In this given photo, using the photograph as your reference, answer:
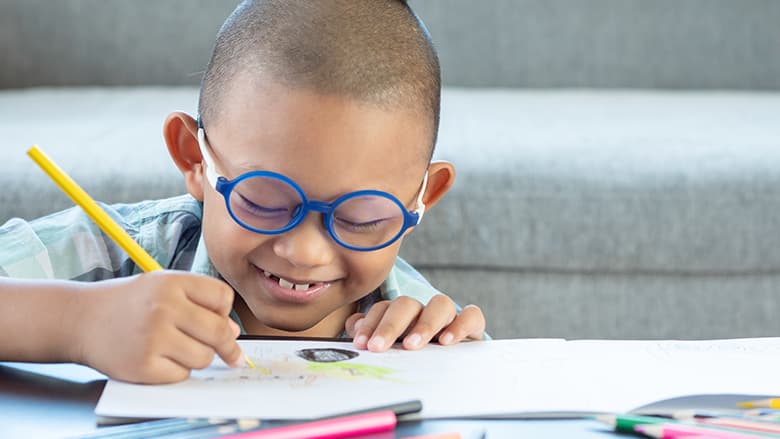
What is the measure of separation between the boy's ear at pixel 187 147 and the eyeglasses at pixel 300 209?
136mm

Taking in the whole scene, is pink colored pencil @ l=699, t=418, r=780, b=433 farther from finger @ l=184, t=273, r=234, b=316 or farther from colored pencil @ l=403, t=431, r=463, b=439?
finger @ l=184, t=273, r=234, b=316

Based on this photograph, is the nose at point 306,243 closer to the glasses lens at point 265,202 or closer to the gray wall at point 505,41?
→ the glasses lens at point 265,202

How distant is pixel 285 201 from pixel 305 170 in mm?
36

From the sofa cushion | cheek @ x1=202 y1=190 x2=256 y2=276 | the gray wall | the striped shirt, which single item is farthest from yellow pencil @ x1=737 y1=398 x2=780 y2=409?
the gray wall

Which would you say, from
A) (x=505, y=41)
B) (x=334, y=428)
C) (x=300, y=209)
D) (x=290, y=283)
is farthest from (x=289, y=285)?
(x=505, y=41)

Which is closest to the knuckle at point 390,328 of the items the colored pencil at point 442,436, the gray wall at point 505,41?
the colored pencil at point 442,436

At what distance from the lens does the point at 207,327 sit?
63 centimetres

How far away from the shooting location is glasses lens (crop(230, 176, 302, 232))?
0.77 metres

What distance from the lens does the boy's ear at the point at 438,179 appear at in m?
1.01

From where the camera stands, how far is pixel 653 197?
149 cm

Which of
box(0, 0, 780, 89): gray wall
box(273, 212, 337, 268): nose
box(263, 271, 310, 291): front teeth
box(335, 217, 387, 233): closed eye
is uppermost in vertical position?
box(0, 0, 780, 89): gray wall

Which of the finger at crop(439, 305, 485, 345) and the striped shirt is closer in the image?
the finger at crop(439, 305, 485, 345)

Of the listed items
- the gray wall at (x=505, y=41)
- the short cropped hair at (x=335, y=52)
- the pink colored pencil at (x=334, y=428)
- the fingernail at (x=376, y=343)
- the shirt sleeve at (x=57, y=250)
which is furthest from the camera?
the gray wall at (x=505, y=41)

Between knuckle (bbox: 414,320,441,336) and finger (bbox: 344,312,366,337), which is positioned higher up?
finger (bbox: 344,312,366,337)
